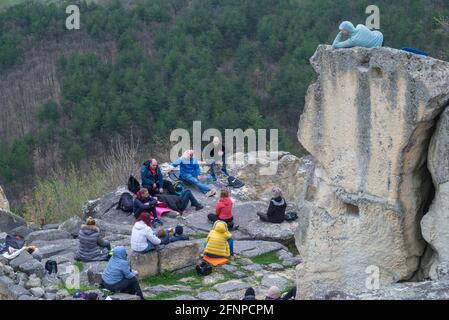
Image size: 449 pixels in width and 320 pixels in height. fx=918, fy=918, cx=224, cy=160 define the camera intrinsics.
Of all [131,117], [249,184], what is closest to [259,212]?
[249,184]

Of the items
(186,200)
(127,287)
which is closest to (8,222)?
(186,200)

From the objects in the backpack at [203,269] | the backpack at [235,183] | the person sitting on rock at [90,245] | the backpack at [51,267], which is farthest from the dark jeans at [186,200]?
the backpack at [51,267]

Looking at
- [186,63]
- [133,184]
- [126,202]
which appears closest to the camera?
[126,202]

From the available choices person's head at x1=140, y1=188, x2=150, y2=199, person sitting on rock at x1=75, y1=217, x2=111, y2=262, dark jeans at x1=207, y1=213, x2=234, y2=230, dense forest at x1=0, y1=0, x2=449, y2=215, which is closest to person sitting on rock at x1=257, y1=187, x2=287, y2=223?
dark jeans at x1=207, y1=213, x2=234, y2=230

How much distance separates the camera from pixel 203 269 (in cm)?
1670

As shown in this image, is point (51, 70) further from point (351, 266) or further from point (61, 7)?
point (351, 266)

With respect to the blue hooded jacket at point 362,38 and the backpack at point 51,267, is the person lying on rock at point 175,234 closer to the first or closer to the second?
the backpack at point 51,267

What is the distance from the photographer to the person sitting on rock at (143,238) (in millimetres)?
16125

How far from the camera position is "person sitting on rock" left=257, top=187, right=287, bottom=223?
62.6ft

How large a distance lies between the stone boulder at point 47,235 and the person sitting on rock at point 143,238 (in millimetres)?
3483

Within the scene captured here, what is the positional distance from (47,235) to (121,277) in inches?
188

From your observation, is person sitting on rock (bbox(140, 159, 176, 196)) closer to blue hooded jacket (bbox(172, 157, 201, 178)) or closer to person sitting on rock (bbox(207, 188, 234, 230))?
blue hooded jacket (bbox(172, 157, 201, 178))

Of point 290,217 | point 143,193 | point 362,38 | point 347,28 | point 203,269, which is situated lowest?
point 203,269

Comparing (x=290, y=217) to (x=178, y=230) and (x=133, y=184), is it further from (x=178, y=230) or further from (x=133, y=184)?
(x=133, y=184)
